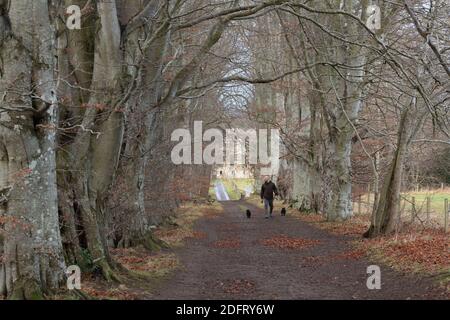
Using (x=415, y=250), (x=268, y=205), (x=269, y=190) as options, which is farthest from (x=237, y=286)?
(x=268, y=205)

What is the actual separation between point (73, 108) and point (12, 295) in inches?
151

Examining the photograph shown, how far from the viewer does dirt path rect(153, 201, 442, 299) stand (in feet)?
28.7

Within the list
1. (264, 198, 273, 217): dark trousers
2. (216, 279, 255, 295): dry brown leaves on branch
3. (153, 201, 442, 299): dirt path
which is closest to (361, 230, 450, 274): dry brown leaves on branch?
(153, 201, 442, 299): dirt path

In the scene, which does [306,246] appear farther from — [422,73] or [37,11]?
[37,11]

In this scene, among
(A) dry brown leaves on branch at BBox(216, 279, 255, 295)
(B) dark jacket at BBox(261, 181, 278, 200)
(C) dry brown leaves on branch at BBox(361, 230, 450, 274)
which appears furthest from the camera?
(B) dark jacket at BBox(261, 181, 278, 200)

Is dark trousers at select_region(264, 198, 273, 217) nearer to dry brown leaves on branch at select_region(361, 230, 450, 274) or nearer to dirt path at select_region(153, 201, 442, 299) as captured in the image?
dirt path at select_region(153, 201, 442, 299)

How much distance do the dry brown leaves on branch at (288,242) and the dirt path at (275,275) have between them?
257mm

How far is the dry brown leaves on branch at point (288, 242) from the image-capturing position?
1527 cm

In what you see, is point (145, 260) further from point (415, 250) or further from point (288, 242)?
point (415, 250)

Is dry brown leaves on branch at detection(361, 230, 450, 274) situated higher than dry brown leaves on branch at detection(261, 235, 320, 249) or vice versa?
dry brown leaves on branch at detection(361, 230, 450, 274)

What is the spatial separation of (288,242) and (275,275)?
17.4 ft

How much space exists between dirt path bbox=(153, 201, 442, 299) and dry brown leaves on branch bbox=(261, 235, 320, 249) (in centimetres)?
26

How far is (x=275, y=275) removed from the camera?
1082 cm

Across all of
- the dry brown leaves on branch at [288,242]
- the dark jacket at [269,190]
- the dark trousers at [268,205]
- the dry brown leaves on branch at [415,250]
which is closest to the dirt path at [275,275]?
the dry brown leaves on branch at [288,242]
